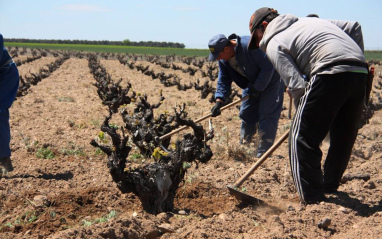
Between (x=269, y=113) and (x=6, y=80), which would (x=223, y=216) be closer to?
(x=269, y=113)

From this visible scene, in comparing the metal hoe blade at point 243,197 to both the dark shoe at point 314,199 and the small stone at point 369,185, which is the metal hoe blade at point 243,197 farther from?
the small stone at point 369,185

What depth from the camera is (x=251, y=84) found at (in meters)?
6.25

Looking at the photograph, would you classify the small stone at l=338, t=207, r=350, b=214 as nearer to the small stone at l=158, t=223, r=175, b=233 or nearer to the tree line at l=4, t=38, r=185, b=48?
the small stone at l=158, t=223, r=175, b=233

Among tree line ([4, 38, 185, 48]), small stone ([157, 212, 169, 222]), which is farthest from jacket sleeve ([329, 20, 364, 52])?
tree line ([4, 38, 185, 48])

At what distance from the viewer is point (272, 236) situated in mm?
3146

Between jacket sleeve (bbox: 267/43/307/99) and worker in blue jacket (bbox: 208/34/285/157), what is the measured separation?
1.87 m

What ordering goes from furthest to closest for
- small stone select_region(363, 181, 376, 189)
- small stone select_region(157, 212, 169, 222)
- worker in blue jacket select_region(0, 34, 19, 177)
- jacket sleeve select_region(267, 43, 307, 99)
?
worker in blue jacket select_region(0, 34, 19, 177) → small stone select_region(363, 181, 376, 189) → jacket sleeve select_region(267, 43, 307, 99) → small stone select_region(157, 212, 169, 222)

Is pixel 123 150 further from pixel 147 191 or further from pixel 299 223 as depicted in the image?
pixel 299 223

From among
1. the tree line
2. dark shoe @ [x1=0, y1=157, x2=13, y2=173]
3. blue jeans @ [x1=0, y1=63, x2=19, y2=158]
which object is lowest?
the tree line

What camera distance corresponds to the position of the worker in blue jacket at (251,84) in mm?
5867

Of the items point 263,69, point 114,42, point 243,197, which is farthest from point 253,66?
point 114,42

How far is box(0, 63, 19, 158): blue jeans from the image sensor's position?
5270 millimetres

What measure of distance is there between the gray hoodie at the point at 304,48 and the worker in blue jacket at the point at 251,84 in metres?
1.78

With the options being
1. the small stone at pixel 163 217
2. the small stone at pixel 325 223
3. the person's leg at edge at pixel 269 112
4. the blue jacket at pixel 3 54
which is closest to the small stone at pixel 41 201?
the small stone at pixel 163 217
